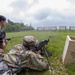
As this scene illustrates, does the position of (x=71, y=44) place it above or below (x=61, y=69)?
above

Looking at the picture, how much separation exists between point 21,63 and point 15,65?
0.14m

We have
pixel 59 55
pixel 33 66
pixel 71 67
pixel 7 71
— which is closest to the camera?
pixel 7 71

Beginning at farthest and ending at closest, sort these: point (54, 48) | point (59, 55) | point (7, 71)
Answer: point (54, 48) < point (59, 55) < point (7, 71)

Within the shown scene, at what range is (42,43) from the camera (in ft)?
21.2

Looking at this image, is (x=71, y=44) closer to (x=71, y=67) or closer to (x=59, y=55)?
(x=71, y=67)

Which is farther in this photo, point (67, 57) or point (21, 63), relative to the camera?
point (67, 57)

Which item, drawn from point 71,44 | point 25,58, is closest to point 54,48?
point 71,44

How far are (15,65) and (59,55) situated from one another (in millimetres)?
2149

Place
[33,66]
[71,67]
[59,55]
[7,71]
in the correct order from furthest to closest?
[59,55] → [71,67] → [33,66] → [7,71]

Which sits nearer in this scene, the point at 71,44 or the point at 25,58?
the point at 25,58

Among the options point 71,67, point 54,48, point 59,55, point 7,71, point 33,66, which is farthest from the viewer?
point 54,48

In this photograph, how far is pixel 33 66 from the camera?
5602 mm

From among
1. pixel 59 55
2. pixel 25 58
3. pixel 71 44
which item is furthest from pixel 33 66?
pixel 59 55

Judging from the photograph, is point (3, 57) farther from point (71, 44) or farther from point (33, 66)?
point (71, 44)
